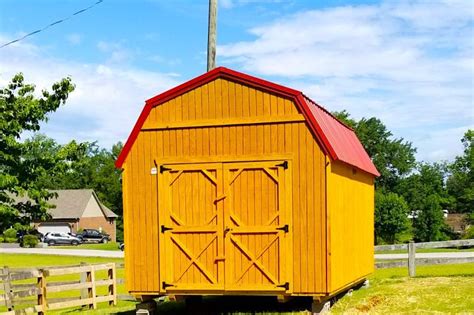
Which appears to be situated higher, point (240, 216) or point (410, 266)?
point (240, 216)

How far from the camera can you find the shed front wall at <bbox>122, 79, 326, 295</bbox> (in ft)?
36.9

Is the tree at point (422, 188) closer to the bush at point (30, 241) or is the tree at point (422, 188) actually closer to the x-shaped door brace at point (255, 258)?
the bush at point (30, 241)

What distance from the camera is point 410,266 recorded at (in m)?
17.8

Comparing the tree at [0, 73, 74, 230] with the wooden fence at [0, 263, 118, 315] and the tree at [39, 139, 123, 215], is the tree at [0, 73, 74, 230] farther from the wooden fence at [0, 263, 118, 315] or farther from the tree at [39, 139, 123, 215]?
the tree at [39, 139, 123, 215]

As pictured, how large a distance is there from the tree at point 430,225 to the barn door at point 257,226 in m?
53.8

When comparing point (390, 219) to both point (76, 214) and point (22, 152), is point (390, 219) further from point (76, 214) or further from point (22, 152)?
point (22, 152)

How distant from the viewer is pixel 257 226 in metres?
11.4

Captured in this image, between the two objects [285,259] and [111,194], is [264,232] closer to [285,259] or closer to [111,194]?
[285,259]

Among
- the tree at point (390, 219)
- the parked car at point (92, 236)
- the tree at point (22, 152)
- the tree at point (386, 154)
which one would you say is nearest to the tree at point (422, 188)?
the tree at point (386, 154)

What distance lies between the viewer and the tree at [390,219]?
182 feet

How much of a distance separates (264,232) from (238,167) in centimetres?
122

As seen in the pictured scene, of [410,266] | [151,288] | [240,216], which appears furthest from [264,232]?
[410,266]

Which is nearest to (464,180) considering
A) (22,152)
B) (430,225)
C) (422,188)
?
(422,188)

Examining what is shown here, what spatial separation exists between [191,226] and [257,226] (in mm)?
1206
